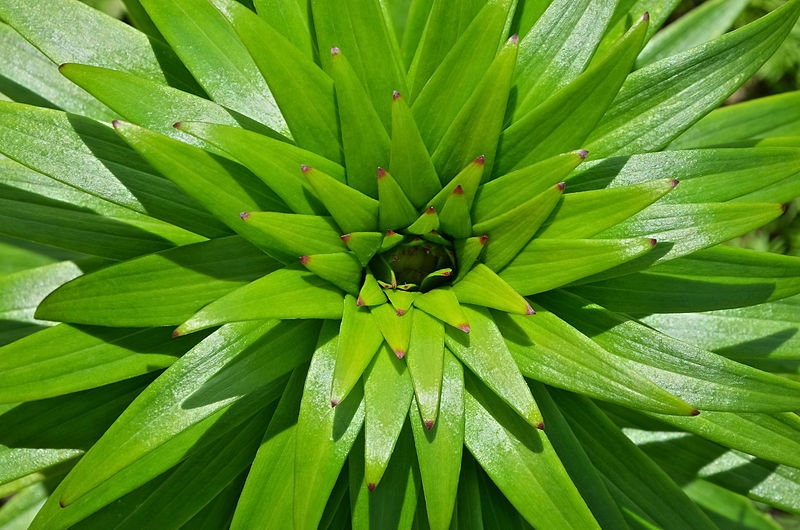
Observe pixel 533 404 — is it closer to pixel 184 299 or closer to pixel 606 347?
pixel 606 347

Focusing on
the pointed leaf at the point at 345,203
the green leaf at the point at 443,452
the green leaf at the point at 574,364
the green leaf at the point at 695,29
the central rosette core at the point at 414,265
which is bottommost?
the green leaf at the point at 443,452

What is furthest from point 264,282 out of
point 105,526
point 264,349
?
point 105,526

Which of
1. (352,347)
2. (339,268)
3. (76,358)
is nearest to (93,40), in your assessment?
(76,358)

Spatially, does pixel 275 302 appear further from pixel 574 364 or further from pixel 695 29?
pixel 695 29

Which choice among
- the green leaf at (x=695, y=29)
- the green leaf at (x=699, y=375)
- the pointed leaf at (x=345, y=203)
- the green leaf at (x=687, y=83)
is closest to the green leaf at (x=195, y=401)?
the pointed leaf at (x=345, y=203)

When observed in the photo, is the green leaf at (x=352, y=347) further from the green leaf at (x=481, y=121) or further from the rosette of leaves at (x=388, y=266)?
the green leaf at (x=481, y=121)

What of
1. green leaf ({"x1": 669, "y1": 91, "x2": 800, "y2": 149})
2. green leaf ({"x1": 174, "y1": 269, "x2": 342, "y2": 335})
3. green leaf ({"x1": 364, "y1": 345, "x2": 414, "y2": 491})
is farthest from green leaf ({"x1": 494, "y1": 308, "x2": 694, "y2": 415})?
green leaf ({"x1": 669, "y1": 91, "x2": 800, "y2": 149})

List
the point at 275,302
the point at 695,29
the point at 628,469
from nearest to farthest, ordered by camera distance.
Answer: the point at 275,302 < the point at 628,469 < the point at 695,29
